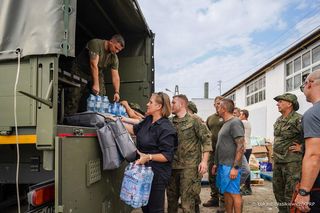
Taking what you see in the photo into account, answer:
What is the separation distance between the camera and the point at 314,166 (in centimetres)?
224

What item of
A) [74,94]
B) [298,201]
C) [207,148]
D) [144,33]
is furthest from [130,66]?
[298,201]

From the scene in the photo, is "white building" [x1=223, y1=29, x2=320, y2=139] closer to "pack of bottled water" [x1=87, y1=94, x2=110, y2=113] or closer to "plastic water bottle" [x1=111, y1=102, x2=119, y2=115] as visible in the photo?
"plastic water bottle" [x1=111, y1=102, x2=119, y2=115]

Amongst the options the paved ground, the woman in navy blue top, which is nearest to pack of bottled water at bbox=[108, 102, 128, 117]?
the woman in navy blue top

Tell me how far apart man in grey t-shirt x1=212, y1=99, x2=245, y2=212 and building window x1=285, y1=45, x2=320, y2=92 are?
7498 mm

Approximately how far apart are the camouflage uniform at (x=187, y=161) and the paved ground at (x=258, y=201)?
136 centimetres

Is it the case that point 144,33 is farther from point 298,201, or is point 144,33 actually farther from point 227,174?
point 298,201

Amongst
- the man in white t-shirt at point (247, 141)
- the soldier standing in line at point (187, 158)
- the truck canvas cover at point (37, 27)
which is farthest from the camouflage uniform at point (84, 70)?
the man in white t-shirt at point (247, 141)

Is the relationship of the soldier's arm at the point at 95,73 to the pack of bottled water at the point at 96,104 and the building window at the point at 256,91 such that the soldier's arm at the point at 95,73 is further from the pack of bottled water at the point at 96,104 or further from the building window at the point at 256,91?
the building window at the point at 256,91

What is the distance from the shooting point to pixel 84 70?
5.29m

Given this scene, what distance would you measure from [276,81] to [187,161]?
1195cm

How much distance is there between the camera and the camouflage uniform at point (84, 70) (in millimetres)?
3891

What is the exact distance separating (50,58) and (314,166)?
2225 mm

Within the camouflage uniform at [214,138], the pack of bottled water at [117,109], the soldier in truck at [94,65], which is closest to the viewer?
the soldier in truck at [94,65]

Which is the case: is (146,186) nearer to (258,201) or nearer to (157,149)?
(157,149)
